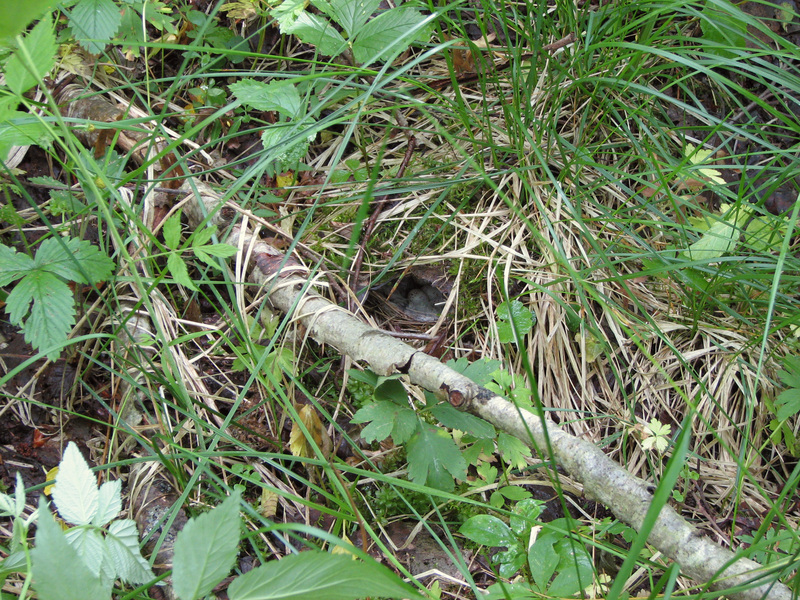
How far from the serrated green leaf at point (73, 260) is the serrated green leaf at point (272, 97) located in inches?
26.6

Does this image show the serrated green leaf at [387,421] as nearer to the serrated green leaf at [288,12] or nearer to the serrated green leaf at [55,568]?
the serrated green leaf at [55,568]

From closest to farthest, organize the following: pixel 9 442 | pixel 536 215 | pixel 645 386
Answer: pixel 9 442
pixel 645 386
pixel 536 215

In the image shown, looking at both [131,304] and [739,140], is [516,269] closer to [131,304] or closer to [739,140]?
[739,140]

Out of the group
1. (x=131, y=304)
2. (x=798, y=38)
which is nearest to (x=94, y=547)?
(x=131, y=304)

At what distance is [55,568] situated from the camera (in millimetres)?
799

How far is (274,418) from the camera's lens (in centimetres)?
163

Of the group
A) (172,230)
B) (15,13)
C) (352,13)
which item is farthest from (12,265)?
(352,13)

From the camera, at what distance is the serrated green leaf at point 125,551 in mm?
1194

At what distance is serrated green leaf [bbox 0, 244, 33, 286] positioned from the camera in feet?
5.13

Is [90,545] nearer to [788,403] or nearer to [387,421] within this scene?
[387,421]

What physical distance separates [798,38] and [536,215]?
1544mm

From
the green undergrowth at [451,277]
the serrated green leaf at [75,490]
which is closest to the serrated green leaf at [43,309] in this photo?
the green undergrowth at [451,277]

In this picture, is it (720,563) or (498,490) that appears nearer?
(720,563)

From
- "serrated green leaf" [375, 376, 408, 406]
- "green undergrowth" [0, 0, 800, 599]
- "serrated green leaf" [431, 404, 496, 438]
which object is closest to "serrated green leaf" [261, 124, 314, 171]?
"green undergrowth" [0, 0, 800, 599]
